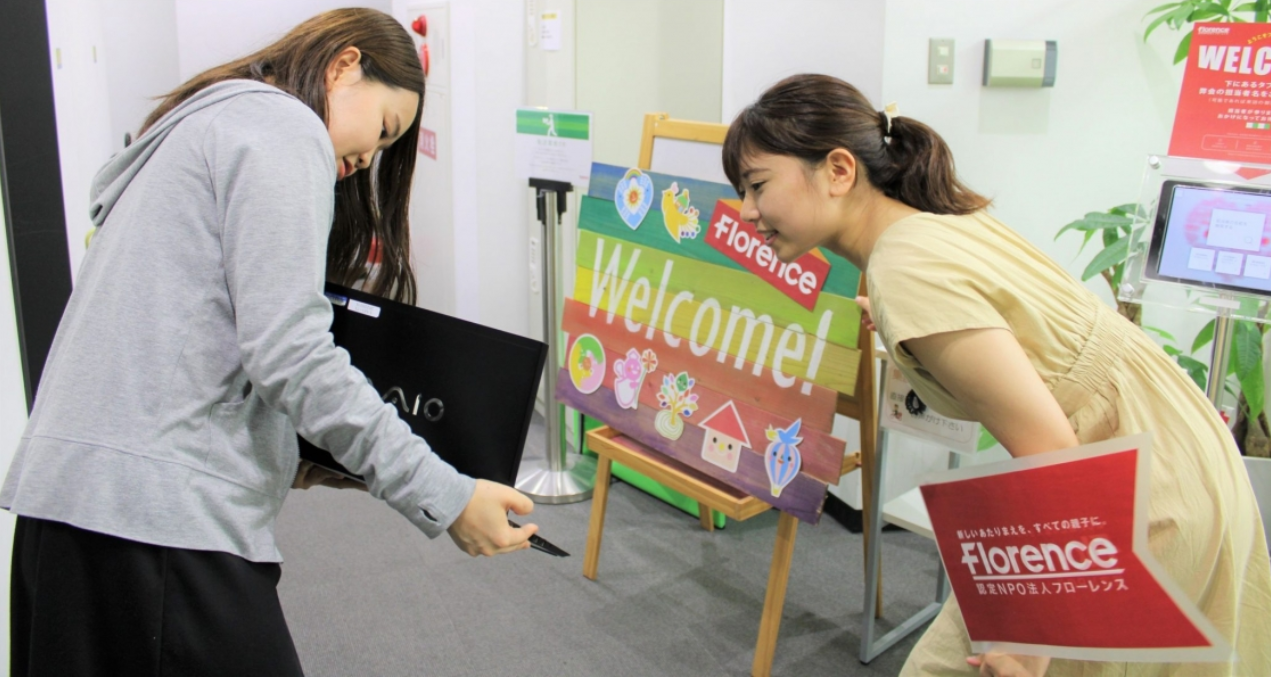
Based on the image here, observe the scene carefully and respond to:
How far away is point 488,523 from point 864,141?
717 mm

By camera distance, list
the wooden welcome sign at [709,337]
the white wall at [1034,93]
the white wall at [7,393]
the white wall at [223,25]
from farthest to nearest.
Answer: the white wall at [223,25]
the white wall at [1034,93]
the wooden welcome sign at [709,337]
the white wall at [7,393]

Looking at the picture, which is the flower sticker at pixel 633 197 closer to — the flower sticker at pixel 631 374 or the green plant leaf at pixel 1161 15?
the flower sticker at pixel 631 374

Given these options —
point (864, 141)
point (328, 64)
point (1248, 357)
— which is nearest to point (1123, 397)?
point (864, 141)

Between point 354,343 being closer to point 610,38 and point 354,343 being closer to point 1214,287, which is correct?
point 1214,287

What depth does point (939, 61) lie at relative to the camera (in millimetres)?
2650

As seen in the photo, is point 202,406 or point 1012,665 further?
point 1012,665

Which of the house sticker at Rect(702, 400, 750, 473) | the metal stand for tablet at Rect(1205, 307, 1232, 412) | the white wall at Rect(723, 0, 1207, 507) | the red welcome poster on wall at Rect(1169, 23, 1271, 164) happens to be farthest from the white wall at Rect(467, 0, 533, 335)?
the metal stand for tablet at Rect(1205, 307, 1232, 412)

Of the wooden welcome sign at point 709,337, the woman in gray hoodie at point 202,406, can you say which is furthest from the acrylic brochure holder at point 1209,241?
the woman in gray hoodie at point 202,406

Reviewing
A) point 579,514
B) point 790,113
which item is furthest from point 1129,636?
point 579,514

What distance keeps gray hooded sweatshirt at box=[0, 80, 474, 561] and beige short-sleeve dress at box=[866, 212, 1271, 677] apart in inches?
24.9

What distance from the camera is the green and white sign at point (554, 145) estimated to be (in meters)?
2.86

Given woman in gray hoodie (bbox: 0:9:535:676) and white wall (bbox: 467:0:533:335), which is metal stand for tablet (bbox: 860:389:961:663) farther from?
white wall (bbox: 467:0:533:335)

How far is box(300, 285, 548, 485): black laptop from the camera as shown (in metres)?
1.19

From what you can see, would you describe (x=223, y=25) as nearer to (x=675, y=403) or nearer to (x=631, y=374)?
(x=631, y=374)
